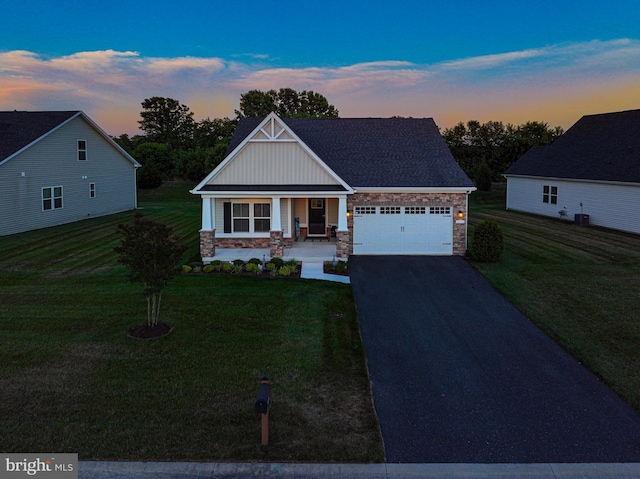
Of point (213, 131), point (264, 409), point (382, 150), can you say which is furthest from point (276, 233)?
point (213, 131)

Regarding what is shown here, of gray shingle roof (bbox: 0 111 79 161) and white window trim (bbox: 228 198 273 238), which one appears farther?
gray shingle roof (bbox: 0 111 79 161)

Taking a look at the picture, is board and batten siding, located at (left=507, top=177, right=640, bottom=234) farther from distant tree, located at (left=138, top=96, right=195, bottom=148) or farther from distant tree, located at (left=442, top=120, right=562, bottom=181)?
distant tree, located at (left=138, top=96, right=195, bottom=148)

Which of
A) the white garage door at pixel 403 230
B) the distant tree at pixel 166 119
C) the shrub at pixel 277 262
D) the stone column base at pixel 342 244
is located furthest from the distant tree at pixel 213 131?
the shrub at pixel 277 262

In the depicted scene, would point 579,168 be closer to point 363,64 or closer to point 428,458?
point 363,64

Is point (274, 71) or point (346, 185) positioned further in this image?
point (274, 71)

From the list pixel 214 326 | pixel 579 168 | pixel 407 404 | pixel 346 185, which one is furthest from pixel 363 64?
pixel 407 404

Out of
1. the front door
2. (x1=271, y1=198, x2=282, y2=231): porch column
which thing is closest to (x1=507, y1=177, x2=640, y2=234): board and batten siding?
the front door

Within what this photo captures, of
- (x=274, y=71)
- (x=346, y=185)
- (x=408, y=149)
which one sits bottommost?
(x=346, y=185)
